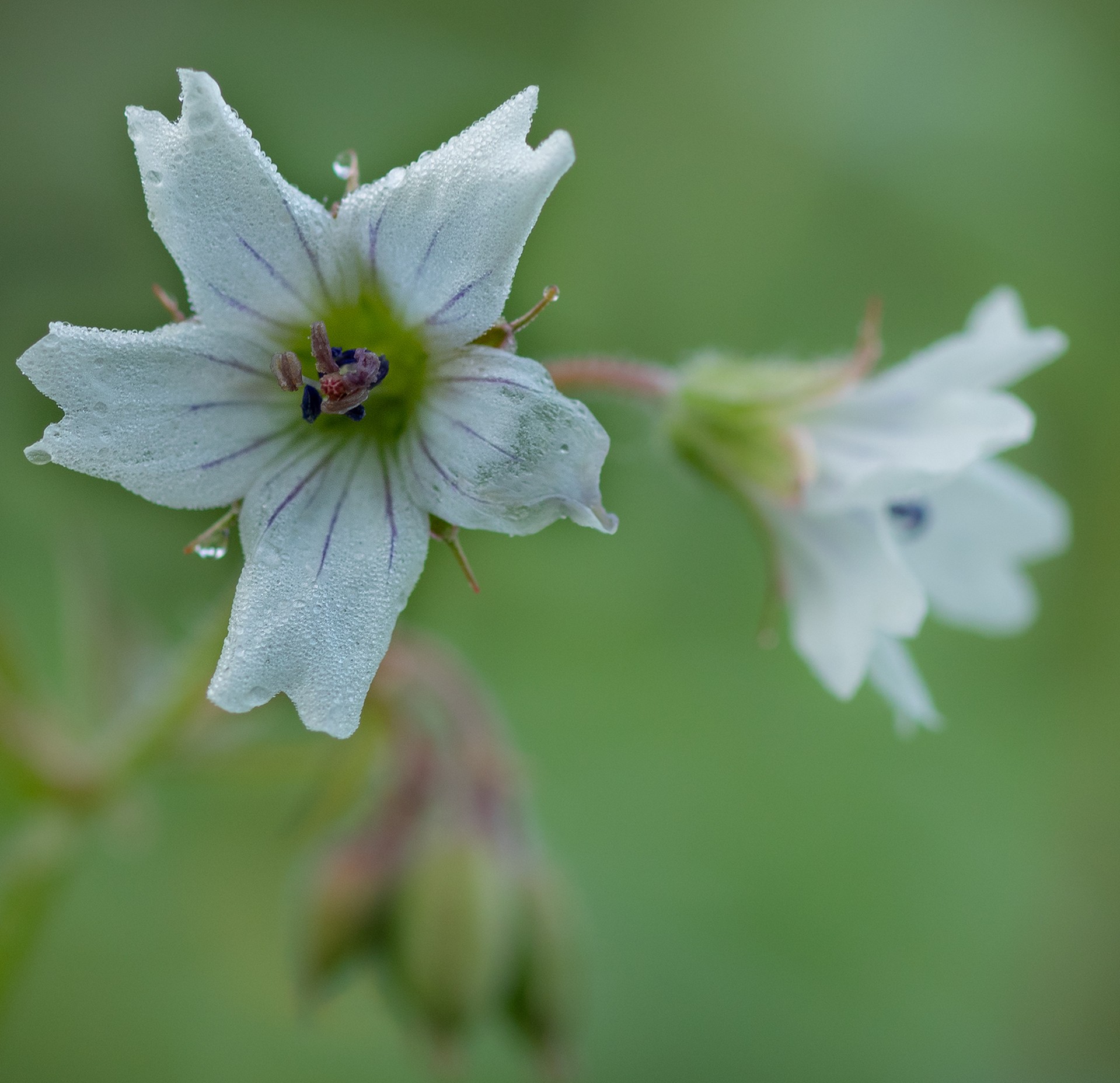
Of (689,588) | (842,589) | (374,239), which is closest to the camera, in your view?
(374,239)

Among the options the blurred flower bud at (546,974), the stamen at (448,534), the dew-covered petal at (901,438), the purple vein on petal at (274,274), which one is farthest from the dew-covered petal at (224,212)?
the blurred flower bud at (546,974)

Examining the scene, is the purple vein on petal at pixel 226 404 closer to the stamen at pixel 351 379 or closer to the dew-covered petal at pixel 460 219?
the stamen at pixel 351 379

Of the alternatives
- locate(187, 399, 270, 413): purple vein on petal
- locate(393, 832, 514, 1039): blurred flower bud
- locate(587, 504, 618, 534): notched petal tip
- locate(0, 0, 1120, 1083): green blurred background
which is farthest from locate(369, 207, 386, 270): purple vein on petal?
locate(0, 0, 1120, 1083): green blurred background

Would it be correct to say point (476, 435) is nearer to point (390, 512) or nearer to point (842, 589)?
point (390, 512)

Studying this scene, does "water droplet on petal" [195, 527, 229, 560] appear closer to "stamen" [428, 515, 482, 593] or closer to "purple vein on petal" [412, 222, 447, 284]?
"stamen" [428, 515, 482, 593]

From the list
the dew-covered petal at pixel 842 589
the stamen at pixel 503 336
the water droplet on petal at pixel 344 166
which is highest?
the water droplet on petal at pixel 344 166

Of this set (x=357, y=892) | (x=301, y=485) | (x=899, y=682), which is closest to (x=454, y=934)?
(x=357, y=892)

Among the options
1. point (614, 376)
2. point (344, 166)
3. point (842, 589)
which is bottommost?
point (842, 589)
